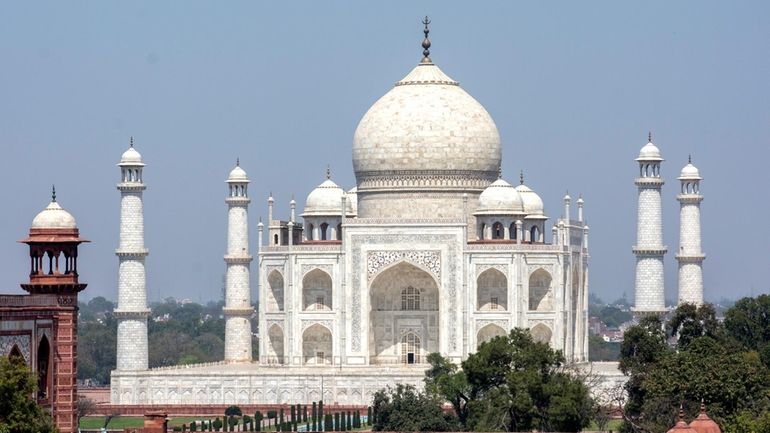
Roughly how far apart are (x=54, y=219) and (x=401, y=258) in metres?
19.9

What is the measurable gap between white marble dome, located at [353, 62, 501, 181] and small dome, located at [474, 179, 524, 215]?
188cm

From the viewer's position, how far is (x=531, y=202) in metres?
61.0

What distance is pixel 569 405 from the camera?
150 ft

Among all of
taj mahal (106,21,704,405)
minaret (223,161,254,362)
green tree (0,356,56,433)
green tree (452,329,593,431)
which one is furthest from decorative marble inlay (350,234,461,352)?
green tree (0,356,56,433)

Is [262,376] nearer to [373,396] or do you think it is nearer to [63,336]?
[373,396]

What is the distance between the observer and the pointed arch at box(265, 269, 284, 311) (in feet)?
198

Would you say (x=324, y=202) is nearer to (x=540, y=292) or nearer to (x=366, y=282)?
(x=366, y=282)

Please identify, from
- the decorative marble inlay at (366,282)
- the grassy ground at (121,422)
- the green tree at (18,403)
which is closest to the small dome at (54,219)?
the green tree at (18,403)

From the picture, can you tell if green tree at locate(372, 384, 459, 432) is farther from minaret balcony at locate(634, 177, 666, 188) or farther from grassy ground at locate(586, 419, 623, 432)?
minaret balcony at locate(634, 177, 666, 188)

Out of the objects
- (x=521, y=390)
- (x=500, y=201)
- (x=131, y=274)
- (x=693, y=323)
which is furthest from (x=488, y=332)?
(x=521, y=390)

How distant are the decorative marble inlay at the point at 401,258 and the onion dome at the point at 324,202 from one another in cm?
210

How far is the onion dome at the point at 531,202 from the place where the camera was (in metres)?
60.8

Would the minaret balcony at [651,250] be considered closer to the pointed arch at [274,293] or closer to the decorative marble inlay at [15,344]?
the pointed arch at [274,293]

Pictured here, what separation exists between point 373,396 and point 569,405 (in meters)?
10.5
